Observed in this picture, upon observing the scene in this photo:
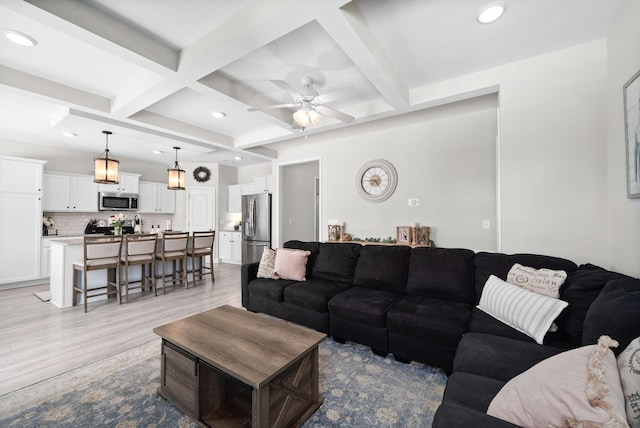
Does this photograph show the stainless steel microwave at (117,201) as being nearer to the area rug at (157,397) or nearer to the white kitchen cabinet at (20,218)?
the white kitchen cabinet at (20,218)

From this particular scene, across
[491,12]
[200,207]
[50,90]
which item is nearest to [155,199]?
[200,207]

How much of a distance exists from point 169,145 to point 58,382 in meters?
4.28

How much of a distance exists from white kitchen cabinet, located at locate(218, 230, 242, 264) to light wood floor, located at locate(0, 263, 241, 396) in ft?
7.49

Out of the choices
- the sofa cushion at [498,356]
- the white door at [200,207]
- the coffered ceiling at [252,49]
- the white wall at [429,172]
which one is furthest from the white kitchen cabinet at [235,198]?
the sofa cushion at [498,356]

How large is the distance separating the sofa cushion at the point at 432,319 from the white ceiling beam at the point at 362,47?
2133 millimetres

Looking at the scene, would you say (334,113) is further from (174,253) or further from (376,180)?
(174,253)

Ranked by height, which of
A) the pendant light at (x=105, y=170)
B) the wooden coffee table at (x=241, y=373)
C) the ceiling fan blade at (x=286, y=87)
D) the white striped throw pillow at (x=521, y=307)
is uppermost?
the ceiling fan blade at (x=286, y=87)

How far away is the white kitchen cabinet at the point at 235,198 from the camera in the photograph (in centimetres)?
709

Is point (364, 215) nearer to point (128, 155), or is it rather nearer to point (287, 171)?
point (287, 171)

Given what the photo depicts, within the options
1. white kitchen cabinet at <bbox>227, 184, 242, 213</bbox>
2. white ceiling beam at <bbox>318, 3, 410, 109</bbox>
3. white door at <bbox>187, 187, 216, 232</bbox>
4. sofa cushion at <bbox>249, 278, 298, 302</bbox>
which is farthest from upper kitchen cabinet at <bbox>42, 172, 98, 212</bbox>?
white ceiling beam at <bbox>318, 3, 410, 109</bbox>

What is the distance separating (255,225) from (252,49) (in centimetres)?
445

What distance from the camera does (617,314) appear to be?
1223mm

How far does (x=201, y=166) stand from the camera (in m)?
7.00

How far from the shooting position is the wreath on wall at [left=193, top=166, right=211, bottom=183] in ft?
22.8
